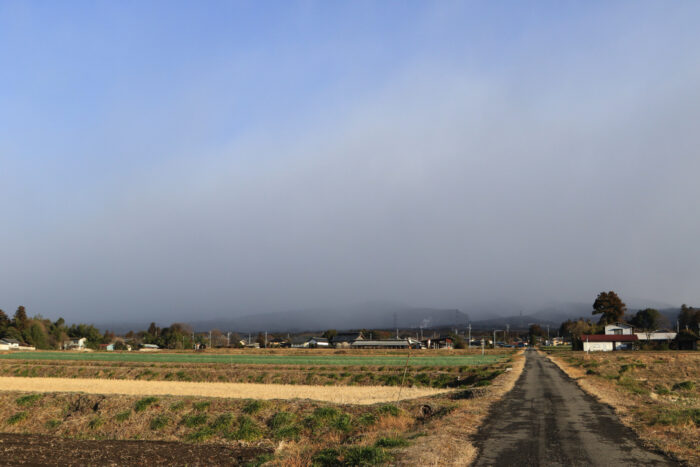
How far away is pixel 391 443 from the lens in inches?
686

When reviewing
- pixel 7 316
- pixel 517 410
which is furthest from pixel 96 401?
pixel 7 316

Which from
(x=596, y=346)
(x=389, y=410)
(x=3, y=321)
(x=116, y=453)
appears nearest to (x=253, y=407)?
(x=116, y=453)

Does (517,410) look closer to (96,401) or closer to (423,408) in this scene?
(423,408)

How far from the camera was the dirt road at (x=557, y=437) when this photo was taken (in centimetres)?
1530

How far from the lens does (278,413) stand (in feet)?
89.4

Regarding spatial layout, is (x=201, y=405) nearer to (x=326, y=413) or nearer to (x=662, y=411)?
(x=326, y=413)

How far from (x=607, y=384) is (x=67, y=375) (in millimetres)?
59729

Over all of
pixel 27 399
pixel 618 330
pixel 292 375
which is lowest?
pixel 618 330

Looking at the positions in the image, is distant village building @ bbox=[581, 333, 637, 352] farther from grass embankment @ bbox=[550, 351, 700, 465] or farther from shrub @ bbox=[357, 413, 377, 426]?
shrub @ bbox=[357, 413, 377, 426]

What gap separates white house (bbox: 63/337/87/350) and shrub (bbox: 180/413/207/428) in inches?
6306

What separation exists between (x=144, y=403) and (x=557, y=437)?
23.0 meters

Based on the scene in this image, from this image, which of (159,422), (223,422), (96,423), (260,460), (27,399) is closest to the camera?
(260,460)

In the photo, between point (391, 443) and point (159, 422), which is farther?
point (159, 422)

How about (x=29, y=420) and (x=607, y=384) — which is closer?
(x=29, y=420)
